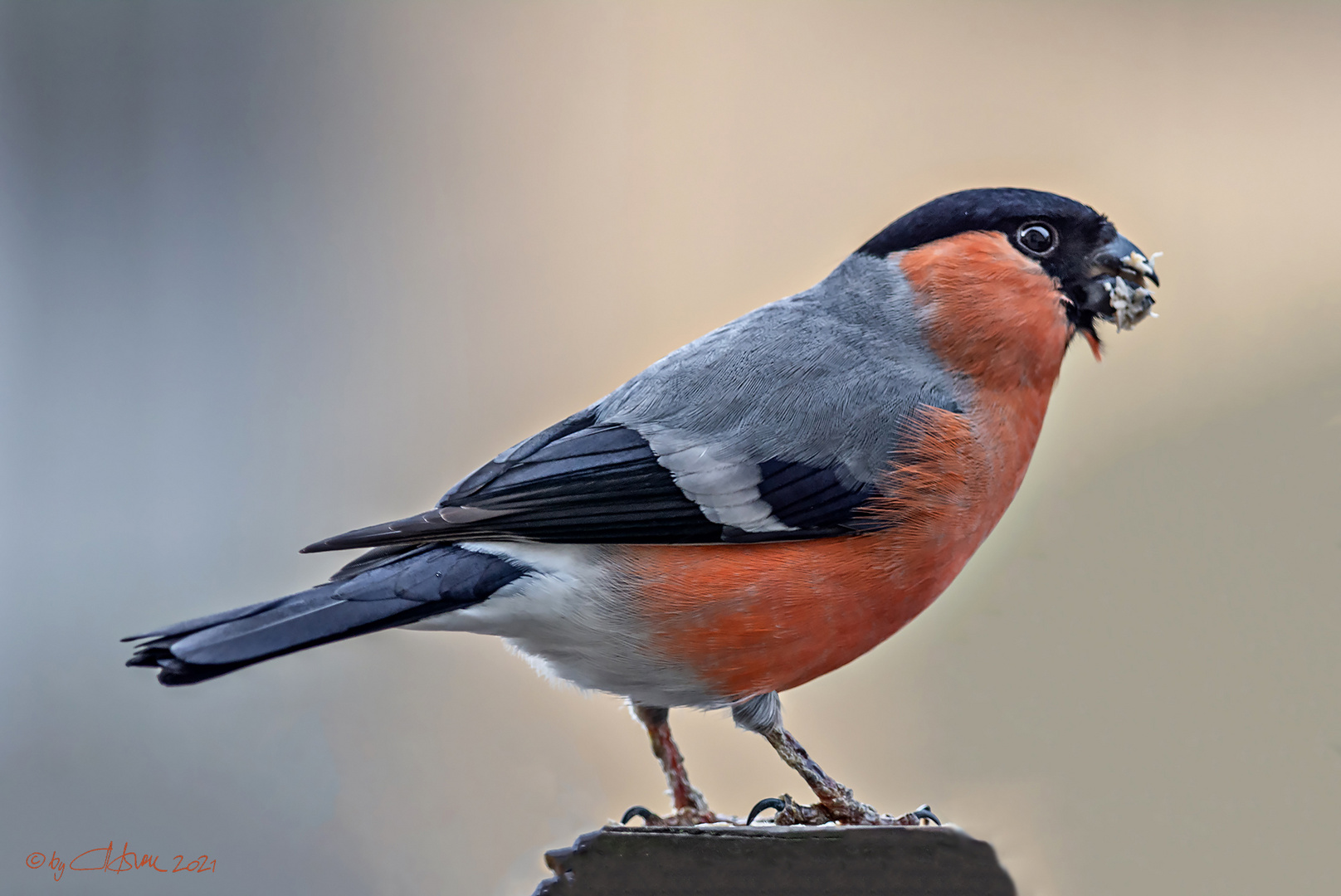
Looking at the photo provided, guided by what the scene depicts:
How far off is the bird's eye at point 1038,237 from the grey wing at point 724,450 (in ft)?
0.80

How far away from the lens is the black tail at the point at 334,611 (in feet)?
4.82

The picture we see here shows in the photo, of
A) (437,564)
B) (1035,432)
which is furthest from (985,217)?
(437,564)

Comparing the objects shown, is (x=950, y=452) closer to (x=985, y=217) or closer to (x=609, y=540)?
(x=985, y=217)

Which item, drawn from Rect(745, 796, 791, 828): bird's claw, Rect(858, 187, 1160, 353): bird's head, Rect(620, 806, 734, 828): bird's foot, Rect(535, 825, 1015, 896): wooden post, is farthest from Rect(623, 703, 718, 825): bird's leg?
Rect(858, 187, 1160, 353): bird's head

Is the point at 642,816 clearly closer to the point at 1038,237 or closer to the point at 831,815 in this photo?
the point at 831,815

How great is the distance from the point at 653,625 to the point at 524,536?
0.25 meters

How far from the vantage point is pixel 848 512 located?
1746mm

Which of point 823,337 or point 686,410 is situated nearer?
point 686,410

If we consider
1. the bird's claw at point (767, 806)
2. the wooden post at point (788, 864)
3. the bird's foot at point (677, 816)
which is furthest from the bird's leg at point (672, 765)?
the wooden post at point (788, 864)

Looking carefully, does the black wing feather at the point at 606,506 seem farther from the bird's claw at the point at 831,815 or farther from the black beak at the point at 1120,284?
the black beak at the point at 1120,284

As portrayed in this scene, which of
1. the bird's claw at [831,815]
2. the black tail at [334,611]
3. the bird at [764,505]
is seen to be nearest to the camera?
the black tail at [334,611]

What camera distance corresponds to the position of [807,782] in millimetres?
1838

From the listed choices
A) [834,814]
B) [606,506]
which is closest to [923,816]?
[834,814]

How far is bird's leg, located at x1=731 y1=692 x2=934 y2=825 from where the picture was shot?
5.91 feet
